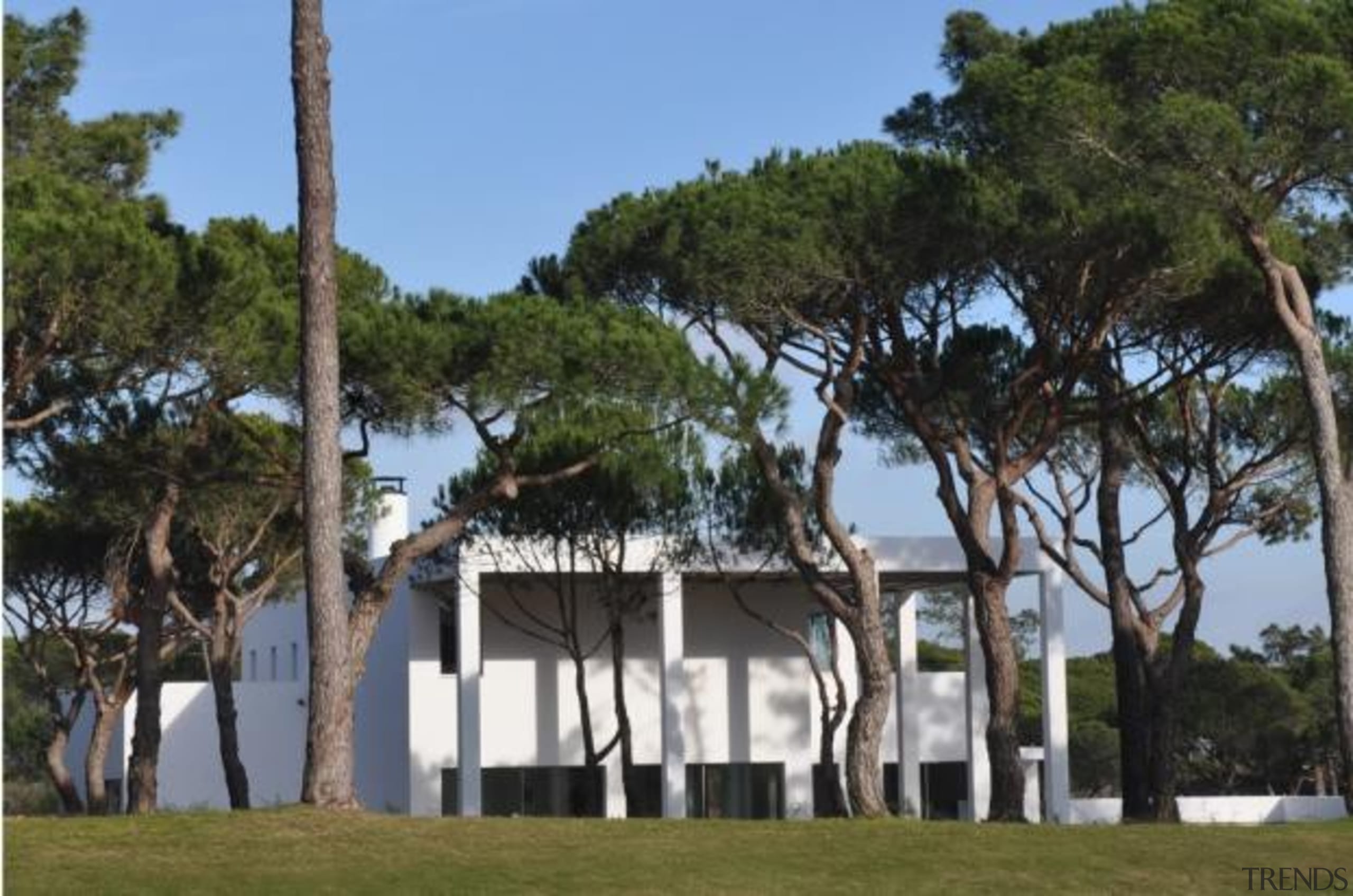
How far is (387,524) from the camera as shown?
32.9 m

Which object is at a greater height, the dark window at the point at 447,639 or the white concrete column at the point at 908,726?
the dark window at the point at 447,639

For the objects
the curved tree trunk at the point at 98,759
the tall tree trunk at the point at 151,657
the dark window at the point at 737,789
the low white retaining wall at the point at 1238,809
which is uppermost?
the tall tree trunk at the point at 151,657

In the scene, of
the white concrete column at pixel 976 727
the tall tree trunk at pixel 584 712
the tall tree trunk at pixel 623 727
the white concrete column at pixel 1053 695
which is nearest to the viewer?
the tall tree trunk at pixel 623 727

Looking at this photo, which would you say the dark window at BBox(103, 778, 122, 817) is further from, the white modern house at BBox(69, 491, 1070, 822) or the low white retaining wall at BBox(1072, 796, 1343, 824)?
the low white retaining wall at BBox(1072, 796, 1343, 824)

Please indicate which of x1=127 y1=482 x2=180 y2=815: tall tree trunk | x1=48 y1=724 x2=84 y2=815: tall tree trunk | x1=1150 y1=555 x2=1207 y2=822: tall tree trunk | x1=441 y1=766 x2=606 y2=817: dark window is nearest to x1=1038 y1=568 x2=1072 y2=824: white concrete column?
x1=1150 y1=555 x2=1207 y2=822: tall tree trunk

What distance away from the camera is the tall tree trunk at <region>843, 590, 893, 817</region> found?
2020 cm

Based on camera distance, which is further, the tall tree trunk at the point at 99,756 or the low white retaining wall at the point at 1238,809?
the low white retaining wall at the point at 1238,809

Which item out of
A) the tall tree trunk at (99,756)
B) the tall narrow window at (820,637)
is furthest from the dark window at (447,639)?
the tall narrow window at (820,637)

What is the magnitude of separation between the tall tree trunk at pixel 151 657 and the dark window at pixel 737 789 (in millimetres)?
9310

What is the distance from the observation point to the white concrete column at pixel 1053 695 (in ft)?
97.2

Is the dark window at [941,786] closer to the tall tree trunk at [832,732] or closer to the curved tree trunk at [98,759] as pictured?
the tall tree trunk at [832,732]

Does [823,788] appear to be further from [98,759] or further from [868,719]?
[98,759]

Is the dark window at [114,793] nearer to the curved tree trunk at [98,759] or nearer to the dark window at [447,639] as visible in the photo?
the curved tree trunk at [98,759]

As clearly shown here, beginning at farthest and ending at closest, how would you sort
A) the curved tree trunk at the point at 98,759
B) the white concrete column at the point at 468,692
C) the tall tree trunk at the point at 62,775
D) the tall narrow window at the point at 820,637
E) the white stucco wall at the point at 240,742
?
the white stucco wall at the point at 240,742 < the tall narrow window at the point at 820,637 < the tall tree trunk at the point at 62,775 < the curved tree trunk at the point at 98,759 < the white concrete column at the point at 468,692
